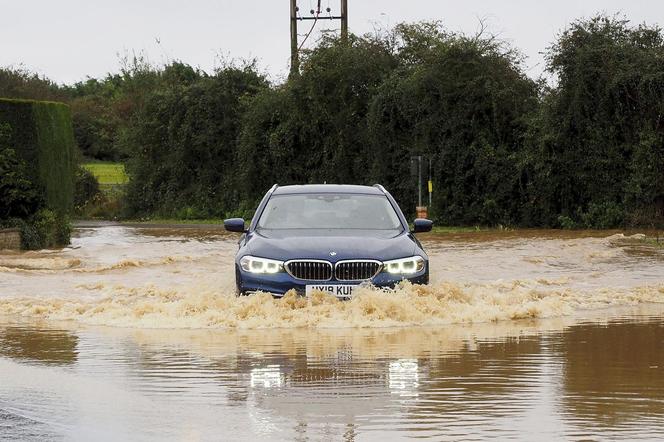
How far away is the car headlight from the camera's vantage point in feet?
43.9

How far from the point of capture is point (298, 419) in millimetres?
7715

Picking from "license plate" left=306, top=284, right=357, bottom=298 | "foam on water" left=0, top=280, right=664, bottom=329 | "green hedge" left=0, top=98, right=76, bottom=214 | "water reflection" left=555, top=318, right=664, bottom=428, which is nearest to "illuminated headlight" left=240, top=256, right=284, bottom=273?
"foam on water" left=0, top=280, right=664, bottom=329

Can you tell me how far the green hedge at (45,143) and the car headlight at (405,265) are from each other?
17.3 metres

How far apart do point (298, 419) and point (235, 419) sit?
38 cm

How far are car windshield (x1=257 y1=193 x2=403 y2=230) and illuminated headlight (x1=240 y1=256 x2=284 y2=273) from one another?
118 centimetres

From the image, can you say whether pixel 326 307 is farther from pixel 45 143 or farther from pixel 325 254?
pixel 45 143

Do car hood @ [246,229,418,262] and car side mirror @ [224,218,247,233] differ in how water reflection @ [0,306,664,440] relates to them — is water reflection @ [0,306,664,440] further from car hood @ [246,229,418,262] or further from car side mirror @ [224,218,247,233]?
car side mirror @ [224,218,247,233]

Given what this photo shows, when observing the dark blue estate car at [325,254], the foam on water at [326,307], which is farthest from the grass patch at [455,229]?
the dark blue estate car at [325,254]

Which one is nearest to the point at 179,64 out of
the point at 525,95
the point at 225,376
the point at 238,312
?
the point at 525,95

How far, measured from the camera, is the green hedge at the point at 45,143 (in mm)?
29000

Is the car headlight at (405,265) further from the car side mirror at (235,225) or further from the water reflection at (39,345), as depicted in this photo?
the water reflection at (39,345)

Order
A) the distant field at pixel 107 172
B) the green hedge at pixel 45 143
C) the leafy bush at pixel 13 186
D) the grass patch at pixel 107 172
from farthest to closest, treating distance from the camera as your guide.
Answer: the distant field at pixel 107 172 → the grass patch at pixel 107 172 → the green hedge at pixel 45 143 → the leafy bush at pixel 13 186

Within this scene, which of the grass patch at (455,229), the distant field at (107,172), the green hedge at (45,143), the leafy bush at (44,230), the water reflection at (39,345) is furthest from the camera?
the distant field at (107,172)

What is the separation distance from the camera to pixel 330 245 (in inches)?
530
